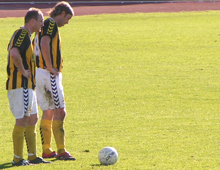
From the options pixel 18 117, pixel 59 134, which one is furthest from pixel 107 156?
pixel 18 117

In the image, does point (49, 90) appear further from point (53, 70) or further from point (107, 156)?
point (107, 156)

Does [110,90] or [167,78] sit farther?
[167,78]

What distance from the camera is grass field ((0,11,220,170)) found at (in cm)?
733

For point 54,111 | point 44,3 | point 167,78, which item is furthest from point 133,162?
point 44,3

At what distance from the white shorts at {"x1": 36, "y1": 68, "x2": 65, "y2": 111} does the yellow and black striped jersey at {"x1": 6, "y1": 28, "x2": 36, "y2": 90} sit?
0.40m

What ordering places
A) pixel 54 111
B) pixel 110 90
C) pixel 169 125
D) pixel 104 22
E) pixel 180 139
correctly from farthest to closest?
1. pixel 104 22
2. pixel 110 90
3. pixel 169 125
4. pixel 180 139
5. pixel 54 111

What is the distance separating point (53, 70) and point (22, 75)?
0.54 meters

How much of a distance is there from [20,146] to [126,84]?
7.15 metres

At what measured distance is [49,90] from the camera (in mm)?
6832

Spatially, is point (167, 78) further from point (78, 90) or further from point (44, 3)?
point (44, 3)

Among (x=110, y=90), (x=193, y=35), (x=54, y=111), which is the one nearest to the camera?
(x=54, y=111)

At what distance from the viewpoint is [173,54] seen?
61.2 ft

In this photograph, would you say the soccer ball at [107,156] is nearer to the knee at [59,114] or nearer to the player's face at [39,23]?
the knee at [59,114]

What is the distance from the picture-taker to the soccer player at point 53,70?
6652 millimetres
